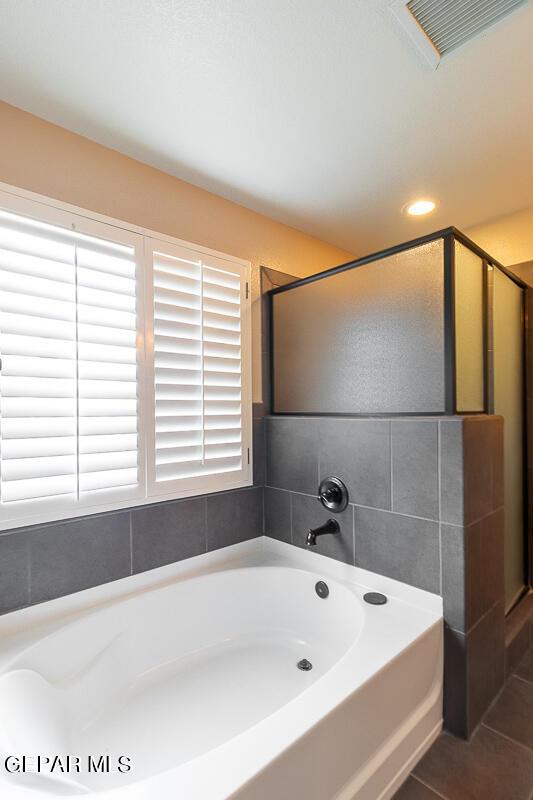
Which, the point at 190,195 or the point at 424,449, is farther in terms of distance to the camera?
the point at 190,195

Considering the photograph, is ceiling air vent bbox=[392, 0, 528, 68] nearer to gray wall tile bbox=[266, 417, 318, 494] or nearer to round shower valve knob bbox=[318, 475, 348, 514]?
gray wall tile bbox=[266, 417, 318, 494]

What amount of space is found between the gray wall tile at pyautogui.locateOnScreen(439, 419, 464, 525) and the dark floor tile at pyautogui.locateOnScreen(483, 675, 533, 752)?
2.75ft

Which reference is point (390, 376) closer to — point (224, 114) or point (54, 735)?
point (224, 114)

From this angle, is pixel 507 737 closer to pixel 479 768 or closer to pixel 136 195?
pixel 479 768

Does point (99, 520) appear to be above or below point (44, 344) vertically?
below

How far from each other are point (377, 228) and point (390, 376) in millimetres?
1225

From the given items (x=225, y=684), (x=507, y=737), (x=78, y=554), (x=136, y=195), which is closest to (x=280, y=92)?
(x=136, y=195)

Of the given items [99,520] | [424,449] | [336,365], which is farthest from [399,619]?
[99,520]

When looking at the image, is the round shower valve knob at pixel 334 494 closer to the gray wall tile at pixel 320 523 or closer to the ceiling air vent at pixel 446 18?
the gray wall tile at pixel 320 523

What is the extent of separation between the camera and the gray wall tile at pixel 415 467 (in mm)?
1514

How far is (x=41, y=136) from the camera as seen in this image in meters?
1.50

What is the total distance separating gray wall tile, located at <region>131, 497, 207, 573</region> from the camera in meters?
1.72

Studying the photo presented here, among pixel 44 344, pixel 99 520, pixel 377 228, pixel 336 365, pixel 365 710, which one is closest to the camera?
pixel 365 710

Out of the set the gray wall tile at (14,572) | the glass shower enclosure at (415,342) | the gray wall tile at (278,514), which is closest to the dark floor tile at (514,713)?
the glass shower enclosure at (415,342)
